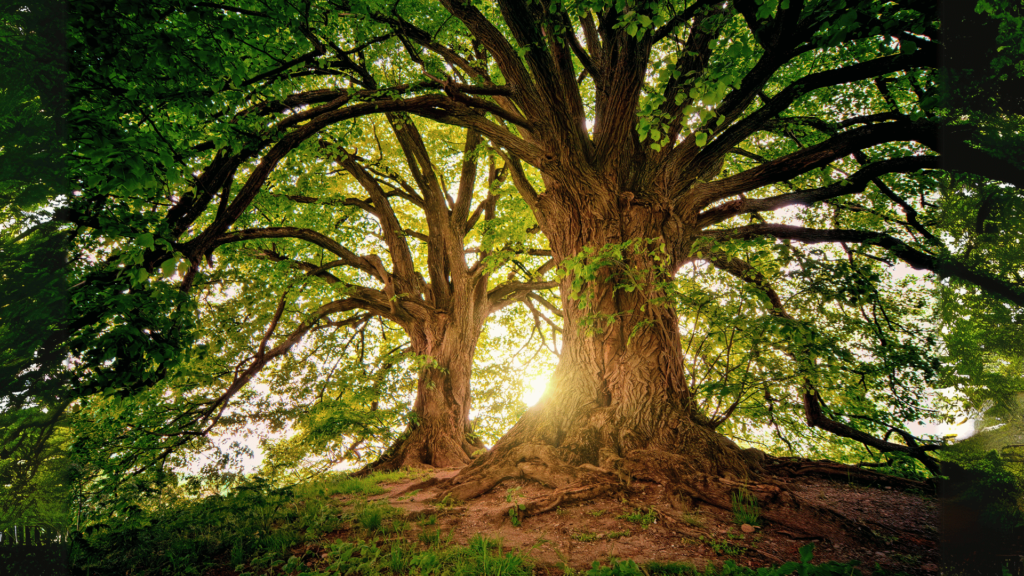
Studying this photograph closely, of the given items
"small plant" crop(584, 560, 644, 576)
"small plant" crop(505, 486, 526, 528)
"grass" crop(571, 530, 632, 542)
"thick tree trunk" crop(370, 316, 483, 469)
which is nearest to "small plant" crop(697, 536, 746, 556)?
"grass" crop(571, 530, 632, 542)

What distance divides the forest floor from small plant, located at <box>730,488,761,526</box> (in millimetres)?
59

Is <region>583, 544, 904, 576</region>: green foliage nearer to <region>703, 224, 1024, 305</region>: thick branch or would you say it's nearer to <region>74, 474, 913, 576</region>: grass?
<region>74, 474, 913, 576</region>: grass

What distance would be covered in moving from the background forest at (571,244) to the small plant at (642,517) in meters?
0.44

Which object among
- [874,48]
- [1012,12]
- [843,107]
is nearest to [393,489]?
[1012,12]

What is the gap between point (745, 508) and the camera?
10.5ft

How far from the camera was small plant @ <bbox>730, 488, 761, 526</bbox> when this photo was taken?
122 inches

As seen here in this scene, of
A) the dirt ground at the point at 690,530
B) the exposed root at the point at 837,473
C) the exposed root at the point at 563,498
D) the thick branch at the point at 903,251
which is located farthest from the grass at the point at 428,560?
the exposed root at the point at 837,473

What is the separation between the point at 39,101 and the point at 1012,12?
26.5ft

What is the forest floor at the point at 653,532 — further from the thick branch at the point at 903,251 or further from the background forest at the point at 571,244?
the thick branch at the point at 903,251

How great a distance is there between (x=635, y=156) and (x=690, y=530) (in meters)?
4.38

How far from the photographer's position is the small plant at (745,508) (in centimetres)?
310

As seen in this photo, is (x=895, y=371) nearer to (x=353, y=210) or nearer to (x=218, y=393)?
(x=353, y=210)

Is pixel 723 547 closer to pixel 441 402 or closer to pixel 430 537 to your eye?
pixel 430 537

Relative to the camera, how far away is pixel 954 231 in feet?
13.9
